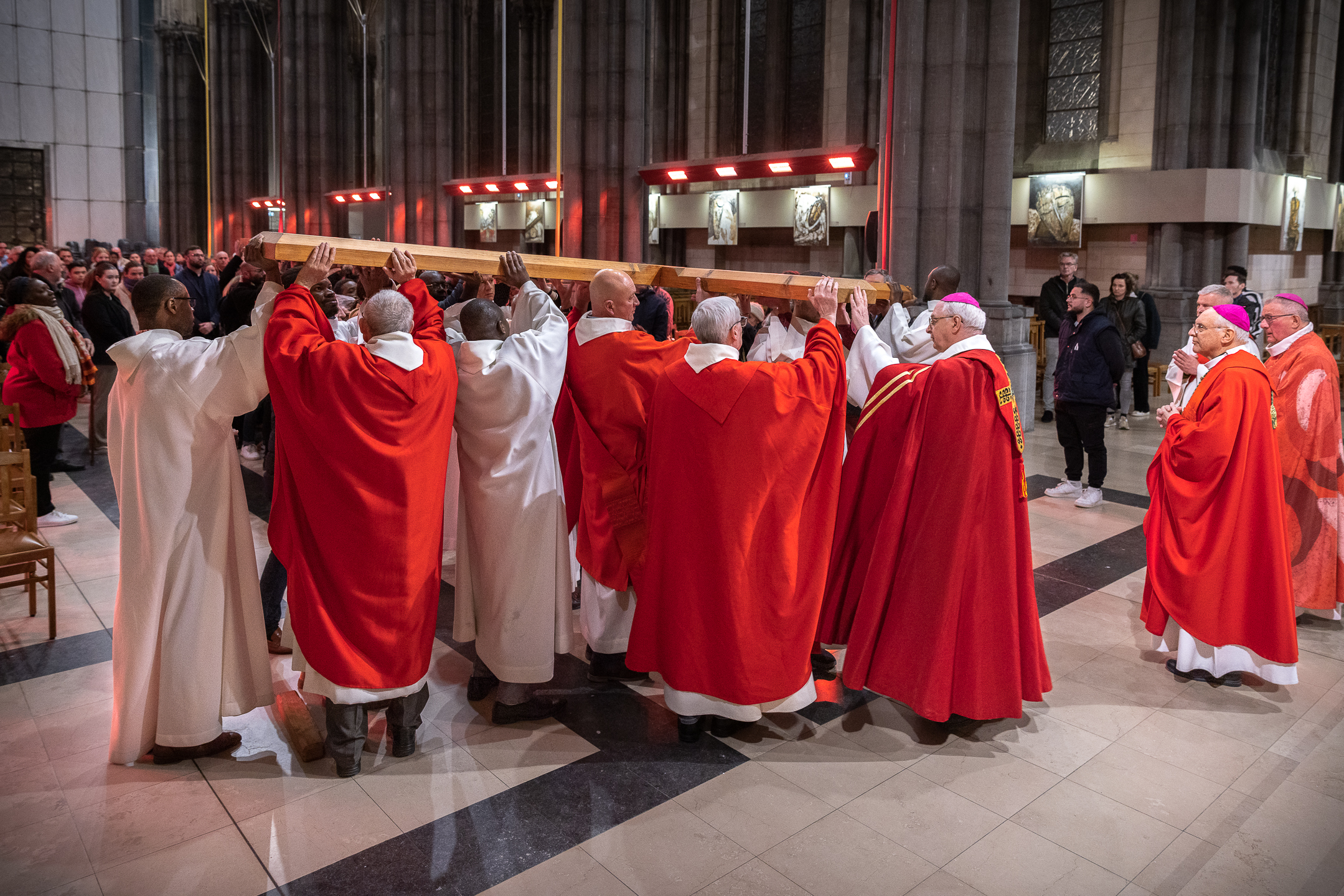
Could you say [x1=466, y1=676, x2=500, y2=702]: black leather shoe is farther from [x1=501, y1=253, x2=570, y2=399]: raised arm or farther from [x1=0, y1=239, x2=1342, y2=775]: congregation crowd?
[x1=501, y1=253, x2=570, y2=399]: raised arm

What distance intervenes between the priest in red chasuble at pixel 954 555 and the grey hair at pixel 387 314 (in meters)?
1.98

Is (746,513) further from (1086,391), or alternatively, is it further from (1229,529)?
(1086,391)

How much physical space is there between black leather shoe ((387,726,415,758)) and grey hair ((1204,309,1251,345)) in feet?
13.2

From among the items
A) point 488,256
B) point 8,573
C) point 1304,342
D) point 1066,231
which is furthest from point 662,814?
point 1066,231

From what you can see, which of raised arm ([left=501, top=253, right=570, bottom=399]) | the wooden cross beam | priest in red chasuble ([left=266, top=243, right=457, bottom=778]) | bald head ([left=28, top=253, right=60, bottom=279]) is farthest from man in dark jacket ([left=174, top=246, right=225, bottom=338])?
priest in red chasuble ([left=266, top=243, right=457, bottom=778])

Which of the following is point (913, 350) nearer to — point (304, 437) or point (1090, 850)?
point (1090, 850)

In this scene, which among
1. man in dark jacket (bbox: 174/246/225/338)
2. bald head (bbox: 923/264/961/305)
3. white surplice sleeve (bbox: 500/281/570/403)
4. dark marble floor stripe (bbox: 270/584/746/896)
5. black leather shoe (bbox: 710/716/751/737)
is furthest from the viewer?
man in dark jacket (bbox: 174/246/225/338)

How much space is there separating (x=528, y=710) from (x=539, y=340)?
153cm

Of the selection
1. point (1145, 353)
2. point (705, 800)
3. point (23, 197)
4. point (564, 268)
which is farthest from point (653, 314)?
point (23, 197)

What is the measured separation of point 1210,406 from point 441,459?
11.3 ft

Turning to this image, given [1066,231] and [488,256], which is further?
[1066,231]

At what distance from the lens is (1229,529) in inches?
179

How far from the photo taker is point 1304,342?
18.1 ft

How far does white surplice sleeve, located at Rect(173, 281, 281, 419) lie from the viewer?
140 inches
